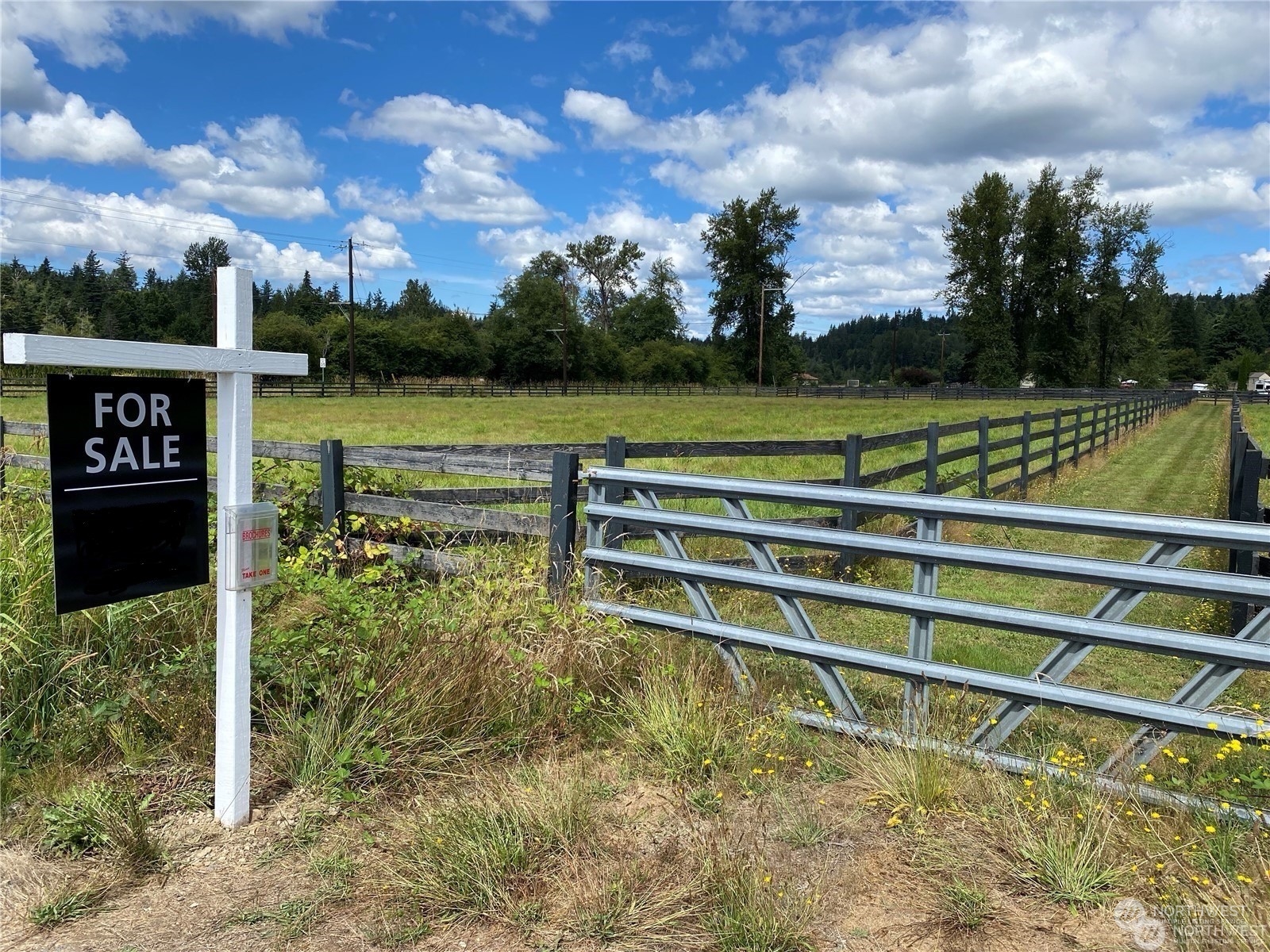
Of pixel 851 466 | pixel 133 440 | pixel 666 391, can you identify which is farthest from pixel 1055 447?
pixel 666 391

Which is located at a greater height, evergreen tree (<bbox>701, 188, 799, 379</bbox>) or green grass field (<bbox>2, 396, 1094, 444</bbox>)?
evergreen tree (<bbox>701, 188, 799, 379</bbox>)

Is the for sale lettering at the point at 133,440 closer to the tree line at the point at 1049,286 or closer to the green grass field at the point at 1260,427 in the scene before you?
the green grass field at the point at 1260,427

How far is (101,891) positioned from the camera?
2828mm

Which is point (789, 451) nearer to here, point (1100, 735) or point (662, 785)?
point (1100, 735)

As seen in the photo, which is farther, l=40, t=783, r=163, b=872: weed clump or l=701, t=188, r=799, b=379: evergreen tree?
l=701, t=188, r=799, b=379: evergreen tree

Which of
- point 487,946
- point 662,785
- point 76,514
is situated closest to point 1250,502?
point 662,785

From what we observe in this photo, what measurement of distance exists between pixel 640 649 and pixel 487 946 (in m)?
2.00

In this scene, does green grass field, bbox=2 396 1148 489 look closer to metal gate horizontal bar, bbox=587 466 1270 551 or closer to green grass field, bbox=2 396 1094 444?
green grass field, bbox=2 396 1094 444

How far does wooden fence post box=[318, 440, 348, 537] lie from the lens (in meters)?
6.54

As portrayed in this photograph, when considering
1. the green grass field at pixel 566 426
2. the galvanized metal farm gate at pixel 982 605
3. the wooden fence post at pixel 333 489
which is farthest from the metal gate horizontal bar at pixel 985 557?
the green grass field at pixel 566 426

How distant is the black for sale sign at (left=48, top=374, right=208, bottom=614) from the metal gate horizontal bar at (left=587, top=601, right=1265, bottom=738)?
2131mm

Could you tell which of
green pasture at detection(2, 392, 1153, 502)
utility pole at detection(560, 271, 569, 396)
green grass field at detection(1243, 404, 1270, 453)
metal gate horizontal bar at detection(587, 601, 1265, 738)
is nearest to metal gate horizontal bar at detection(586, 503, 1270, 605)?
metal gate horizontal bar at detection(587, 601, 1265, 738)

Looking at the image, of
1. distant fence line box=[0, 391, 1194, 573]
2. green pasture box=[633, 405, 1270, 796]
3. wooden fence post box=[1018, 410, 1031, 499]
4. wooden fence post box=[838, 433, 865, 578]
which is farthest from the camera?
wooden fence post box=[1018, 410, 1031, 499]

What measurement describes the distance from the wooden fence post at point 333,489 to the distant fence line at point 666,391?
142ft
